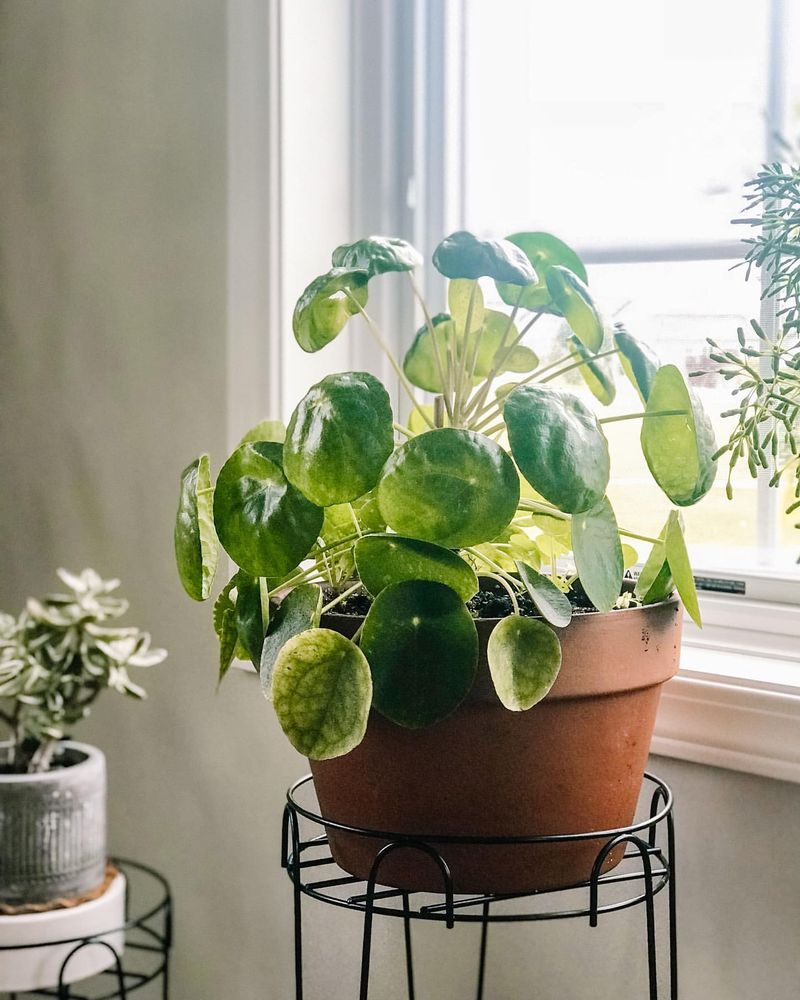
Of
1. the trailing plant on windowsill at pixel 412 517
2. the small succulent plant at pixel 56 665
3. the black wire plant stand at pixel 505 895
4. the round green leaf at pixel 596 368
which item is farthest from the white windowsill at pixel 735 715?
the small succulent plant at pixel 56 665

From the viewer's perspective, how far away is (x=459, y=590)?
2.37ft

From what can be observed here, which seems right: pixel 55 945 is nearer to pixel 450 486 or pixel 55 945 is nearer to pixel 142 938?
pixel 142 938

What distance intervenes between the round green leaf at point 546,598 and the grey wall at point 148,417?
1.86 ft

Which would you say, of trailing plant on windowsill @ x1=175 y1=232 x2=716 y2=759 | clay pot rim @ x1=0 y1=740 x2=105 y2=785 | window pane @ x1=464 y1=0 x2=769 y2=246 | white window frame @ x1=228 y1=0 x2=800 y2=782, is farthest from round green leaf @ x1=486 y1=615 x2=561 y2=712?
clay pot rim @ x1=0 y1=740 x2=105 y2=785

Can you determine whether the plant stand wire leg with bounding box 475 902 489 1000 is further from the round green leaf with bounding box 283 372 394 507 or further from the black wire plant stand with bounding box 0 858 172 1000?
the round green leaf with bounding box 283 372 394 507

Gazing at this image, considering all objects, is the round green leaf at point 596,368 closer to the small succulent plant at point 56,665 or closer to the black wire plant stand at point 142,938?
the small succulent plant at point 56,665

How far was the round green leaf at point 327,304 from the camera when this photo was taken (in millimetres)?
768

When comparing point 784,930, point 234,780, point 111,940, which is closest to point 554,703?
point 784,930

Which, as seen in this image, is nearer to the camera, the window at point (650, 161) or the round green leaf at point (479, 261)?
the round green leaf at point (479, 261)

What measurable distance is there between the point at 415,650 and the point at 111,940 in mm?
991

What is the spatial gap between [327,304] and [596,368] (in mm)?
209

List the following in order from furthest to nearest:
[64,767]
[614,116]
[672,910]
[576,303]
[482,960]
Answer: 1. [64,767]
2. [614,116]
3. [482,960]
4. [672,910]
5. [576,303]

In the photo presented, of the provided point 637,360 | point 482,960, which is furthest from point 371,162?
point 482,960

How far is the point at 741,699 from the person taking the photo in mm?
959
